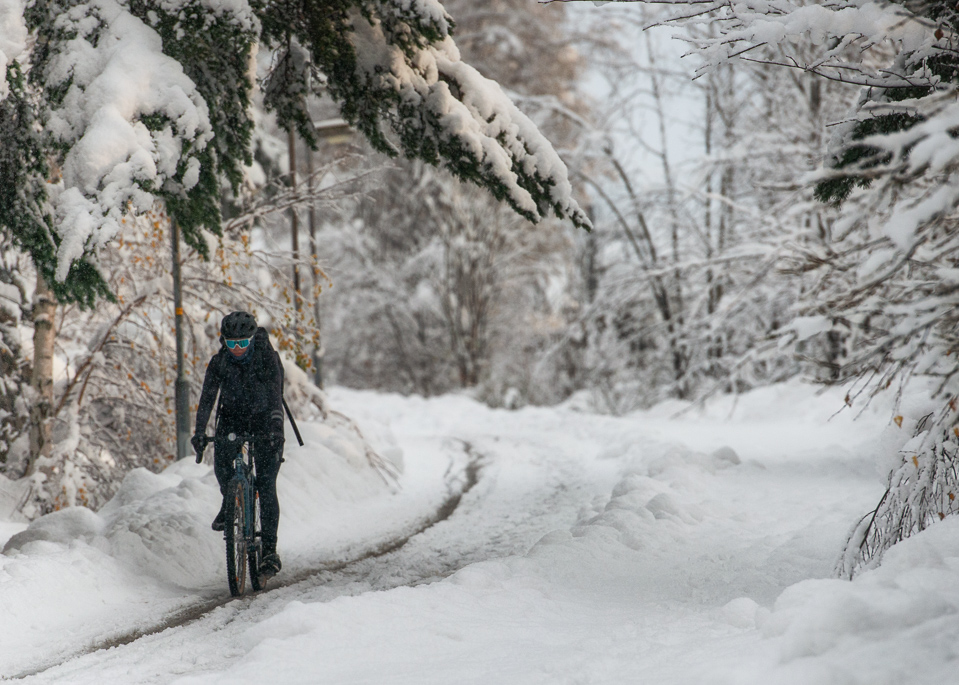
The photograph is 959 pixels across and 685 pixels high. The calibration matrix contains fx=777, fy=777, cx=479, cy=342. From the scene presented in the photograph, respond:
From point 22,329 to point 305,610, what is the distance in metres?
5.96

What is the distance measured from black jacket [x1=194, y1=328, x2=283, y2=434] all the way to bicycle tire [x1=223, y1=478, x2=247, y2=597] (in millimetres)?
496

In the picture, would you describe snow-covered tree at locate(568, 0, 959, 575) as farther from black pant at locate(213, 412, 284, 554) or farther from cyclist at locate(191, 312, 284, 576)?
black pant at locate(213, 412, 284, 554)

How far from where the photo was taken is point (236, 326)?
544 cm

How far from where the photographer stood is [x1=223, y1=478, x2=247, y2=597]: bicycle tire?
529cm

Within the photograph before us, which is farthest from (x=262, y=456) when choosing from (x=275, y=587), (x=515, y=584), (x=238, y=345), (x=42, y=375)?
(x=42, y=375)

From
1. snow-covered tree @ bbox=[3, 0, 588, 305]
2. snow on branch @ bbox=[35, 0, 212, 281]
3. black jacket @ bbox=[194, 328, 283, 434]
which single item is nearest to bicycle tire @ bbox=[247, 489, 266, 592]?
black jacket @ bbox=[194, 328, 283, 434]

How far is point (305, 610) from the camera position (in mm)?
4211

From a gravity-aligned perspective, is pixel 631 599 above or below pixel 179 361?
below

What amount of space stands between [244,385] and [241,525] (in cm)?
98

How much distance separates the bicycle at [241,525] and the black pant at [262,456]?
1.6 inches

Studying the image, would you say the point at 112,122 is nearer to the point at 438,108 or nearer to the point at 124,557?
the point at 438,108

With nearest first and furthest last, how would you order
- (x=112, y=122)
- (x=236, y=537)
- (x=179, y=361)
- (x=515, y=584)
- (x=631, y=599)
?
(x=631, y=599), (x=515, y=584), (x=112, y=122), (x=236, y=537), (x=179, y=361)

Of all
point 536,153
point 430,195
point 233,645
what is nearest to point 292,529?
point 233,645

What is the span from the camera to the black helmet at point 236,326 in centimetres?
543
